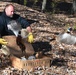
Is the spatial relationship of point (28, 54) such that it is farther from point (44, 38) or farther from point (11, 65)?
point (44, 38)

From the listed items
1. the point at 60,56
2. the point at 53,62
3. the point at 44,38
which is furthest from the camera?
the point at 44,38

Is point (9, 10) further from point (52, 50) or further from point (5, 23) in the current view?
point (52, 50)

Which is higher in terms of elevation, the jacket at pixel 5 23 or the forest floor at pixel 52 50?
the jacket at pixel 5 23

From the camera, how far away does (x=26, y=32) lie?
8.27 m

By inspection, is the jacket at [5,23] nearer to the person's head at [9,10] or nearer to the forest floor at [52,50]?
the person's head at [9,10]

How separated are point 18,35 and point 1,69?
3.48ft

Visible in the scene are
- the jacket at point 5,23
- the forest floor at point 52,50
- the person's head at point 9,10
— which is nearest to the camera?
the forest floor at point 52,50

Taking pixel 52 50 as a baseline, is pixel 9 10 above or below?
above

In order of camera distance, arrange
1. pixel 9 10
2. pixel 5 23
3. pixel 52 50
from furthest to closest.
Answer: pixel 52 50 < pixel 5 23 < pixel 9 10

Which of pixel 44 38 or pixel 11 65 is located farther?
pixel 44 38

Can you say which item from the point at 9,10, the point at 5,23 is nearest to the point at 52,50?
the point at 5,23

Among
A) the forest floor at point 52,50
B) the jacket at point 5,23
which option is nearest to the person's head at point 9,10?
the jacket at point 5,23

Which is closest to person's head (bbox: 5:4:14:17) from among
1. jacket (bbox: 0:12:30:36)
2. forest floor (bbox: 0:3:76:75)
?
jacket (bbox: 0:12:30:36)

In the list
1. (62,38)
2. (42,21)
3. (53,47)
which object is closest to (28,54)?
(53,47)
